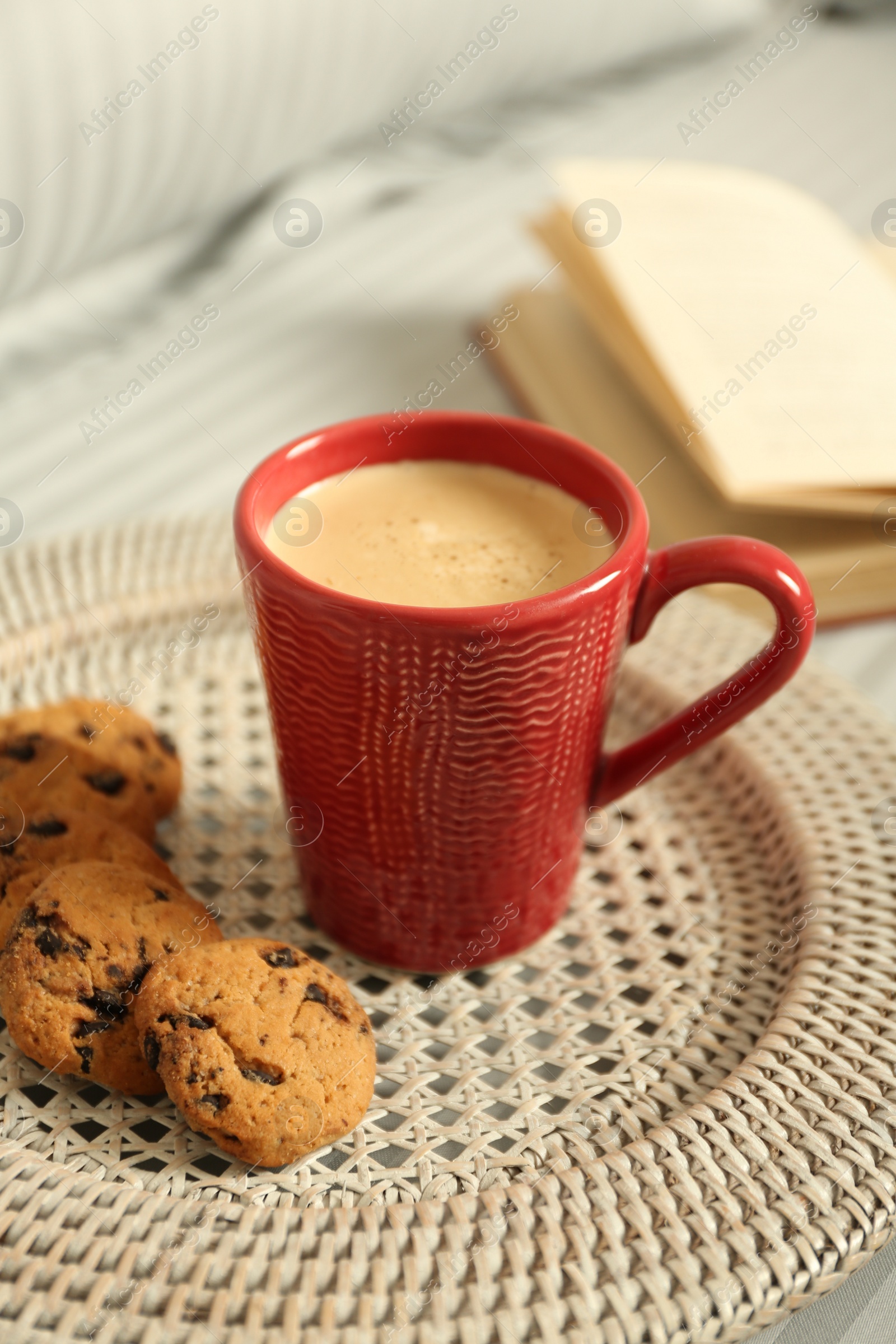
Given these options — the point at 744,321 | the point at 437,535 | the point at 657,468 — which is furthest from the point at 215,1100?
the point at 744,321

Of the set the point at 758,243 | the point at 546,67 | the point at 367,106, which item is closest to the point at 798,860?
the point at 758,243

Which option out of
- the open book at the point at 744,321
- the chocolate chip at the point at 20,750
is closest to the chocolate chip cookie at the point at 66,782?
the chocolate chip at the point at 20,750

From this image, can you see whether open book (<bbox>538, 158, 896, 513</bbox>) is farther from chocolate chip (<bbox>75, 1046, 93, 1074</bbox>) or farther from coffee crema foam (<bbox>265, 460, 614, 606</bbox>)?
chocolate chip (<bbox>75, 1046, 93, 1074</bbox>)

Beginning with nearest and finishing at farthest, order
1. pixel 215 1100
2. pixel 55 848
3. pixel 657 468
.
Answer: pixel 215 1100
pixel 55 848
pixel 657 468

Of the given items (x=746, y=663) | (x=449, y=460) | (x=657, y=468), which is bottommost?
(x=657, y=468)

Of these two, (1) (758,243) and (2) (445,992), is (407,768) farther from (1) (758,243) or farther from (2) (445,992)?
A: (1) (758,243)

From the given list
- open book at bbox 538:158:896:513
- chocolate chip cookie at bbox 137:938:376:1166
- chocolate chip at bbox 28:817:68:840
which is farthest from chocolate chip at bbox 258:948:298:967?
open book at bbox 538:158:896:513

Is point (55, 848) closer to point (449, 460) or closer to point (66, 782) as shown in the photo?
point (66, 782)
